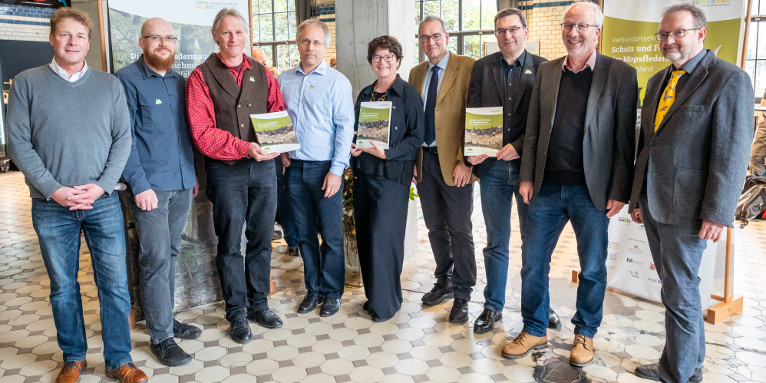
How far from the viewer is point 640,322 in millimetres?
3521

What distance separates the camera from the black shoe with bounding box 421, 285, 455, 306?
3777 mm

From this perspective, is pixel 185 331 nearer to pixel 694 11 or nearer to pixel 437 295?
pixel 437 295

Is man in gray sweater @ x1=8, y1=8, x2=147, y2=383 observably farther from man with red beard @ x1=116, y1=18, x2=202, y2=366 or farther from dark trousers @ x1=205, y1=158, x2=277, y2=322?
dark trousers @ x1=205, y1=158, x2=277, y2=322

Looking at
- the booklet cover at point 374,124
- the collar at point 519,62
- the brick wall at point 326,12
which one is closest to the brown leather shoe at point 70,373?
the booklet cover at point 374,124

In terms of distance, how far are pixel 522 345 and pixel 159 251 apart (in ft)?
6.41

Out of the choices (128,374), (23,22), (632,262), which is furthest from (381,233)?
(23,22)

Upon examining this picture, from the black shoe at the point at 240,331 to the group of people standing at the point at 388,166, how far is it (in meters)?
0.01

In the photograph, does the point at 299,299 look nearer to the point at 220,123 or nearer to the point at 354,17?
the point at 220,123

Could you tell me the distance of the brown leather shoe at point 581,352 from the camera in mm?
2945

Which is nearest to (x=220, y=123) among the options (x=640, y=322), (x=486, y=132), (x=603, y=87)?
(x=486, y=132)

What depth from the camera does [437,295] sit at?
3.81 meters

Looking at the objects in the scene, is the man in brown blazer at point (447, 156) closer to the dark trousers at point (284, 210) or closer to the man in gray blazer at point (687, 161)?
the man in gray blazer at point (687, 161)

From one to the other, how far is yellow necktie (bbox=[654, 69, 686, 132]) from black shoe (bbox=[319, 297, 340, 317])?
214cm

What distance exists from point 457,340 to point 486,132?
3.85ft
